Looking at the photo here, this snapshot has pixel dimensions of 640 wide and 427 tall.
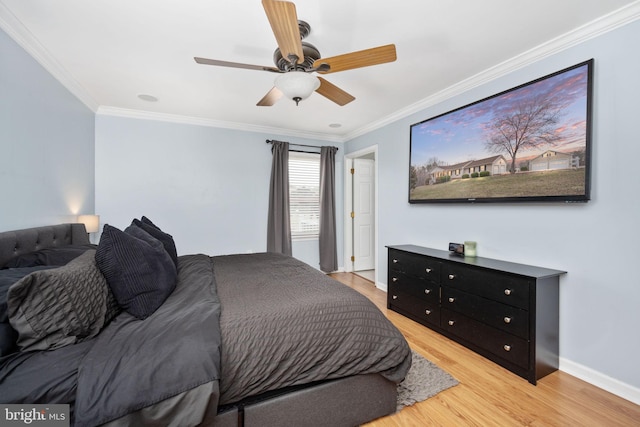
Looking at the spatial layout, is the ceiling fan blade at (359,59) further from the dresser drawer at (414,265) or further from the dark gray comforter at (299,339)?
the dresser drawer at (414,265)

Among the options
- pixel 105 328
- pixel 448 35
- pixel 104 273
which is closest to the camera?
pixel 105 328

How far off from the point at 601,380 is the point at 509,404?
0.76 m

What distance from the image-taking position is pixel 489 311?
223 cm

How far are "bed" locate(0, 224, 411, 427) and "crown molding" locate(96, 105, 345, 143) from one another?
90.9 inches

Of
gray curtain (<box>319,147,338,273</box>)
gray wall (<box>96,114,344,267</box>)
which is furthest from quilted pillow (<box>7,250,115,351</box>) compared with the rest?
gray curtain (<box>319,147,338,273</box>)

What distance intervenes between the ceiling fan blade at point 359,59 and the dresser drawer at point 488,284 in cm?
182

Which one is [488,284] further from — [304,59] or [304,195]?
[304,195]

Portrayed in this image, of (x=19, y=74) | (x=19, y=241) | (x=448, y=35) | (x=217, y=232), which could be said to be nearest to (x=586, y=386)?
(x=448, y=35)

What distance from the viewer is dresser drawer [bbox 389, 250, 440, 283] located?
9.01 ft

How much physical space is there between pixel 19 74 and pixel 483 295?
398cm

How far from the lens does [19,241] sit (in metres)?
1.79

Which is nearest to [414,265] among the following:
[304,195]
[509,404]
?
[509,404]

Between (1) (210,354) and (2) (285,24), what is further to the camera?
(2) (285,24)

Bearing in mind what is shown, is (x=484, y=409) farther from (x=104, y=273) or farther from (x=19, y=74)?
(x=19, y=74)
